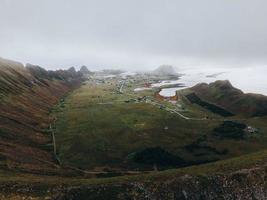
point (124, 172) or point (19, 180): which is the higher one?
point (19, 180)

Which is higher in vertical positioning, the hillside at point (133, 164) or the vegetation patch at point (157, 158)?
the hillside at point (133, 164)

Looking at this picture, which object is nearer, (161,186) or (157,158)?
(161,186)

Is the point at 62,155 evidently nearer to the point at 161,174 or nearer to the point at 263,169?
the point at 161,174

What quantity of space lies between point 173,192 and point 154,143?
70.6m

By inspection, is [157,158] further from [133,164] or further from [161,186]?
[161,186]

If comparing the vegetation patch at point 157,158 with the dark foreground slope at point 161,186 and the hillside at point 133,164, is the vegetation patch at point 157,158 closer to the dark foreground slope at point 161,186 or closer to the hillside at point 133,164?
the hillside at point 133,164

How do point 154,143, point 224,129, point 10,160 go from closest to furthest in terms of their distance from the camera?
point 10,160 < point 154,143 < point 224,129

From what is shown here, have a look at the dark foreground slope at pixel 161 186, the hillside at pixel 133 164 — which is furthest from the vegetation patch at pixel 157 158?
the dark foreground slope at pixel 161 186

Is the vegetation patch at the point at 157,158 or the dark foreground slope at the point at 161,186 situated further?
the vegetation patch at the point at 157,158

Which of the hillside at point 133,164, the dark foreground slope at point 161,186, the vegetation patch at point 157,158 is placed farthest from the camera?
the vegetation patch at point 157,158

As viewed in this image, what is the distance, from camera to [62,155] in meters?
171

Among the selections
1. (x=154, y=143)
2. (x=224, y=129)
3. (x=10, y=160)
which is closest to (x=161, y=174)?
(x=10, y=160)

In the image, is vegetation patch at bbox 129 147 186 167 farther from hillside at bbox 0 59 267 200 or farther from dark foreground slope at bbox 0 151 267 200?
dark foreground slope at bbox 0 151 267 200

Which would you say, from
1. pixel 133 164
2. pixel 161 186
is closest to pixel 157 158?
pixel 133 164
